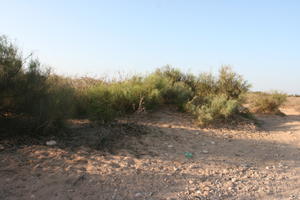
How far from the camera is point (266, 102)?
1295 centimetres

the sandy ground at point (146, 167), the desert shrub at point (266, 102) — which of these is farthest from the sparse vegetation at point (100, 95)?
the sandy ground at point (146, 167)

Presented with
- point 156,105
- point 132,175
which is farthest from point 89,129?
point 156,105

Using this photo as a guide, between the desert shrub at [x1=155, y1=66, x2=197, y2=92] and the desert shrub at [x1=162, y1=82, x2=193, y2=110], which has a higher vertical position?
the desert shrub at [x1=155, y1=66, x2=197, y2=92]

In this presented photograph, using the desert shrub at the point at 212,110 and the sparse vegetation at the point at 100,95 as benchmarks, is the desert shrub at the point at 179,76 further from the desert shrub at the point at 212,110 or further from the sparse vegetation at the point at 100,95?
the desert shrub at the point at 212,110

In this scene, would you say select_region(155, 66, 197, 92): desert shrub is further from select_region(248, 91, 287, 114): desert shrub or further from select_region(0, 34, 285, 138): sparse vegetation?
select_region(248, 91, 287, 114): desert shrub

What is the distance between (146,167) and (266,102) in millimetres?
10953

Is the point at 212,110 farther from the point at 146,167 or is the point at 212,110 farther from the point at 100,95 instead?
the point at 146,167

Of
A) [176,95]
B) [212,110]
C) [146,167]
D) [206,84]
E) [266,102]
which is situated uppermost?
[206,84]

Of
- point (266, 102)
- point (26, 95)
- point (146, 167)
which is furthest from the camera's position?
point (266, 102)

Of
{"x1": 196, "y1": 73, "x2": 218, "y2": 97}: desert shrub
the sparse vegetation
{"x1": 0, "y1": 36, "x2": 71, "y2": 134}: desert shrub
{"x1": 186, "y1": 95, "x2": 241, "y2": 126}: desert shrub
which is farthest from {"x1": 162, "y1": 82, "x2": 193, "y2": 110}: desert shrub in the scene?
{"x1": 0, "y1": 36, "x2": 71, "y2": 134}: desert shrub

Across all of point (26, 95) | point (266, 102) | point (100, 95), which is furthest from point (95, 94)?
point (266, 102)

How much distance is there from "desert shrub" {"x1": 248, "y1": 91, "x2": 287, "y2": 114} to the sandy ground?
260 inches

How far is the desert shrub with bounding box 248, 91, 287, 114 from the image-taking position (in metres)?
12.9

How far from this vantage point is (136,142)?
567 cm
